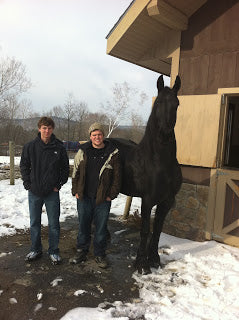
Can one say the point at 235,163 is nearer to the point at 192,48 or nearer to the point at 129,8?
the point at 192,48

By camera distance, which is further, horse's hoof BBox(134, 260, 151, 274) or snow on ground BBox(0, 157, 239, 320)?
horse's hoof BBox(134, 260, 151, 274)

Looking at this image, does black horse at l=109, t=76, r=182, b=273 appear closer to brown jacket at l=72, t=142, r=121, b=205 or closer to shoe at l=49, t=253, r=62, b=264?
brown jacket at l=72, t=142, r=121, b=205

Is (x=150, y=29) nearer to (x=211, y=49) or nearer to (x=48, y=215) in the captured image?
(x=211, y=49)

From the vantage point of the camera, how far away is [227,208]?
4.16m

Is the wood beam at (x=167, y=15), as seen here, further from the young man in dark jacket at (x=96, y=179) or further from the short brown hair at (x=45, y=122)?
the short brown hair at (x=45, y=122)

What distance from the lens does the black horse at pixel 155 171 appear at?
2837 millimetres

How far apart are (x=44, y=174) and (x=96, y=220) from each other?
3.09 ft

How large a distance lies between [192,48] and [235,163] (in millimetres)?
3920

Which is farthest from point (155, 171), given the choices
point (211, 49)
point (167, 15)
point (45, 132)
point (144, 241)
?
point (167, 15)

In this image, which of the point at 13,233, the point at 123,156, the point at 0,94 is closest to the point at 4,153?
the point at 0,94

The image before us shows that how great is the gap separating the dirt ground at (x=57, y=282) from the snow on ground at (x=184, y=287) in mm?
99

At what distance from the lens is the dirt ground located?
243 centimetres

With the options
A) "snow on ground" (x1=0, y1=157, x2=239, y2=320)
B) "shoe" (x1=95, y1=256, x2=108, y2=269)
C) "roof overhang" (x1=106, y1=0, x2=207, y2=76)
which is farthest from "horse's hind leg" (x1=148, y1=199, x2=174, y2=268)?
"roof overhang" (x1=106, y1=0, x2=207, y2=76)

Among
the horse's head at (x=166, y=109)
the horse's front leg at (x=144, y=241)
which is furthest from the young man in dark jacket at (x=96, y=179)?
the horse's head at (x=166, y=109)
